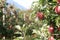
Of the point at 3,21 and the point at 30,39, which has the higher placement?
the point at 30,39

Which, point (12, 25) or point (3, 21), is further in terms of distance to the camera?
point (12, 25)

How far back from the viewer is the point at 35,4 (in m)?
3.70

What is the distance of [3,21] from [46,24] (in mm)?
4388

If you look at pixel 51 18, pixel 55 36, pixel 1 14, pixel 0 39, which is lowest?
pixel 0 39

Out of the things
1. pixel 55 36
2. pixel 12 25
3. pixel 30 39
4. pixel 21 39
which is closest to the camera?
pixel 55 36

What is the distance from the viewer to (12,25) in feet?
27.4

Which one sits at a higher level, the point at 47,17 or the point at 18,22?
the point at 47,17

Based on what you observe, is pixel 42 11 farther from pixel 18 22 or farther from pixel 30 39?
pixel 18 22

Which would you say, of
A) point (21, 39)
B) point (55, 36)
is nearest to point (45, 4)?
point (55, 36)

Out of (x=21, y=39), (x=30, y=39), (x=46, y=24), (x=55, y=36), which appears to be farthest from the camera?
(x=21, y=39)

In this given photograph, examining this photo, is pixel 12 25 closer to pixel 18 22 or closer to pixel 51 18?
pixel 18 22

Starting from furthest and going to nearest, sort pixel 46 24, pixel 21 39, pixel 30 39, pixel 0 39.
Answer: pixel 0 39
pixel 21 39
pixel 30 39
pixel 46 24

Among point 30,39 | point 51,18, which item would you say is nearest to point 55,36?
point 51,18

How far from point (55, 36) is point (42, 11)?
0.48 m
